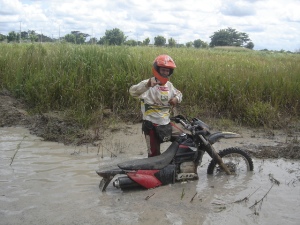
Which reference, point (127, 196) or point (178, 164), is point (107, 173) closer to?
point (127, 196)

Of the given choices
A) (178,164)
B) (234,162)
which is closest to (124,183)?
(178,164)

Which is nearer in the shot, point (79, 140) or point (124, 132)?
point (79, 140)

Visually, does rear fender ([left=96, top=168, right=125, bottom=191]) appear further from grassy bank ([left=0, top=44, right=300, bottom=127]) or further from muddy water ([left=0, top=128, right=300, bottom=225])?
grassy bank ([left=0, top=44, right=300, bottom=127])

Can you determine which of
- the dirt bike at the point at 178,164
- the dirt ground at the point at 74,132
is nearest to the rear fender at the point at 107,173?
the dirt bike at the point at 178,164

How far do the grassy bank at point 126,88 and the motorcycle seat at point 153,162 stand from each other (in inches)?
109

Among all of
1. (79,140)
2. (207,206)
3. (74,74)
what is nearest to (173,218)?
(207,206)

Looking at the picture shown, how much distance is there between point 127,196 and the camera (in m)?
4.50

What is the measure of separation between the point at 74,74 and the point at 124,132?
→ 6.42 ft

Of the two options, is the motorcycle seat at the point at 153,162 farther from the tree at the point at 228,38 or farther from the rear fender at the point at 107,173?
the tree at the point at 228,38

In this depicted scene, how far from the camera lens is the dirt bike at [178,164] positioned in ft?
15.0

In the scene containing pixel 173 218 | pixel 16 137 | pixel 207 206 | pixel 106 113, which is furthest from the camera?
pixel 106 113

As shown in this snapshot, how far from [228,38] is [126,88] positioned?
54114 mm

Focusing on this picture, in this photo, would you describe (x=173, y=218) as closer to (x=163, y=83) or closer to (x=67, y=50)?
(x=163, y=83)

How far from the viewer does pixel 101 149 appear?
6.34 m
